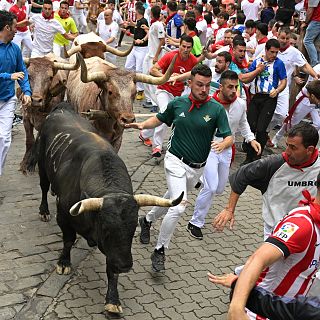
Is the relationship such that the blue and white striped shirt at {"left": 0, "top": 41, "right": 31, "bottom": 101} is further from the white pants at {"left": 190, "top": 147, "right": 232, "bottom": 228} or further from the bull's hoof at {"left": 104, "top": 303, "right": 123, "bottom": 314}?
the bull's hoof at {"left": 104, "top": 303, "right": 123, "bottom": 314}

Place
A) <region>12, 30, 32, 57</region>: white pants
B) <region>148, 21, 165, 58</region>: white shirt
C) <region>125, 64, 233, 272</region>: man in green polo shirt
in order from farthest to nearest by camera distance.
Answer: <region>12, 30, 32, 57</region>: white pants, <region>148, 21, 165, 58</region>: white shirt, <region>125, 64, 233, 272</region>: man in green polo shirt

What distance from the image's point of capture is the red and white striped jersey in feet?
12.2

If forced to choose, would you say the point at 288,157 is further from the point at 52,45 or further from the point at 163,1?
the point at 163,1

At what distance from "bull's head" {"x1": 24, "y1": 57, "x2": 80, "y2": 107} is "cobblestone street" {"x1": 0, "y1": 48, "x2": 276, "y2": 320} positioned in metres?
1.43

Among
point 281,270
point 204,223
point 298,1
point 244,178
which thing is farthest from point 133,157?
point 298,1

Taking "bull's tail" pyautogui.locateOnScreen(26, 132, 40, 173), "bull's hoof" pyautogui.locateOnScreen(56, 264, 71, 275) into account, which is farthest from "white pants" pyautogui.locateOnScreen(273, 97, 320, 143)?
"bull's hoof" pyautogui.locateOnScreen(56, 264, 71, 275)

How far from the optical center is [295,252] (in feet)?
12.4

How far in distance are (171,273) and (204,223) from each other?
1.61 m

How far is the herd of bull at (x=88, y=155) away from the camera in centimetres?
545

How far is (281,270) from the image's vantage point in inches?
159

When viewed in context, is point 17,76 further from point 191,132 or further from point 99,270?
point 99,270

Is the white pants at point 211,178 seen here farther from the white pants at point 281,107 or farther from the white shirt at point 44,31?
the white shirt at point 44,31

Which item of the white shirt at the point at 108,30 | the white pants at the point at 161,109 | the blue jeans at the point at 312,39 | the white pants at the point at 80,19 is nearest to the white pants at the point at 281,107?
the white pants at the point at 161,109

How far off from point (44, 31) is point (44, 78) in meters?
6.18
